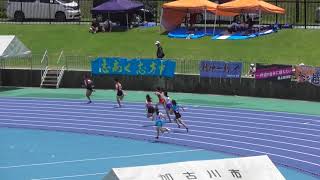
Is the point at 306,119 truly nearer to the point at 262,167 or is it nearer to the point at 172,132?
the point at 172,132

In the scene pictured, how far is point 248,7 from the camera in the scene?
123 feet

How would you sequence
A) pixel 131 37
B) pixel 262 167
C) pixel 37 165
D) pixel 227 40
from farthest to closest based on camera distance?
1. pixel 131 37
2. pixel 227 40
3. pixel 37 165
4. pixel 262 167

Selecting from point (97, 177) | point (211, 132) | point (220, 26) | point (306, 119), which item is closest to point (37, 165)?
point (97, 177)

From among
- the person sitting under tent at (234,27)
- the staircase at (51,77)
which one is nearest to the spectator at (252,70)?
the person sitting under tent at (234,27)

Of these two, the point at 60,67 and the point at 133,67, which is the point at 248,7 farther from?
the point at 60,67

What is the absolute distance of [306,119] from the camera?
2348cm

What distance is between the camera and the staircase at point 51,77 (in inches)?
1331

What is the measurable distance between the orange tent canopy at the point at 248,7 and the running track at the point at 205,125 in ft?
41.2

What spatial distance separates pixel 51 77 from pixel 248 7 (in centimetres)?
1186

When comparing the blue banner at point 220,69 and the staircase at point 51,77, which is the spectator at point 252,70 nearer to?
the blue banner at point 220,69

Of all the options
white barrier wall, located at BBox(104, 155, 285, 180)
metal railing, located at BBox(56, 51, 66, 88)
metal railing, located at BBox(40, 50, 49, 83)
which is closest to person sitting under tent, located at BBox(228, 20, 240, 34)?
metal railing, located at BBox(56, 51, 66, 88)

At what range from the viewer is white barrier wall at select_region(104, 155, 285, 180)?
7.75 m

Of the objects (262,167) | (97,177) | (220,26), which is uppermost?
(220,26)

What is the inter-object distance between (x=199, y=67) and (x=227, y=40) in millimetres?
7314
